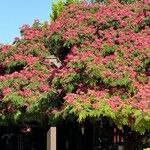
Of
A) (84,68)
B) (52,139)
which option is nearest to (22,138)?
(52,139)

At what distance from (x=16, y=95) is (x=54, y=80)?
5.67ft

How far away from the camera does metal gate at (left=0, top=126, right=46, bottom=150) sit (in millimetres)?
24016

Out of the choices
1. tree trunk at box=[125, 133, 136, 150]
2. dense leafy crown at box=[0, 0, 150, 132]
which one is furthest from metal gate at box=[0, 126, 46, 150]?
tree trunk at box=[125, 133, 136, 150]

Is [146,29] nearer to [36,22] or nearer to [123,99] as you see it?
[123,99]

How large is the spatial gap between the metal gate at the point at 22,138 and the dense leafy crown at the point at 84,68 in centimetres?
599

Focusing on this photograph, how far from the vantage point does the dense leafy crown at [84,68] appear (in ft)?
44.8

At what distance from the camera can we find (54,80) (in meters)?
15.5

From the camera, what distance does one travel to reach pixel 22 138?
967 inches

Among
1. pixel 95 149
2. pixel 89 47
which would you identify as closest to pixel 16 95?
pixel 89 47

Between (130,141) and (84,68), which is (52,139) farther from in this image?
(84,68)

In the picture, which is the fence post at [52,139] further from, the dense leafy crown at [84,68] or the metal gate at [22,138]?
the dense leafy crown at [84,68]

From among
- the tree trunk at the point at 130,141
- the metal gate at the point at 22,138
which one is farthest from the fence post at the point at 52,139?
the tree trunk at the point at 130,141

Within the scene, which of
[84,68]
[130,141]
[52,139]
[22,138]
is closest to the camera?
[84,68]

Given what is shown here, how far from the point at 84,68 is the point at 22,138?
11174mm
